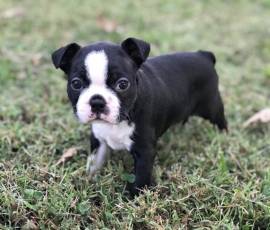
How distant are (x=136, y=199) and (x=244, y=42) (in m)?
3.69

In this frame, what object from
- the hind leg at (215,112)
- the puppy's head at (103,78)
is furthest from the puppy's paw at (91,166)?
the hind leg at (215,112)

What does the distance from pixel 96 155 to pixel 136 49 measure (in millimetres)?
965

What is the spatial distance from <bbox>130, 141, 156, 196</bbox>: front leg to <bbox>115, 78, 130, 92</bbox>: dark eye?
50cm

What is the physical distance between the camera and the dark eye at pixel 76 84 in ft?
9.85

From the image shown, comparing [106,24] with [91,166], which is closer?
[91,166]

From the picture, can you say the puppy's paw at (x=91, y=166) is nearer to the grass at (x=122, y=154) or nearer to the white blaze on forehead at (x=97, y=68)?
the grass at (x=122, y=154)

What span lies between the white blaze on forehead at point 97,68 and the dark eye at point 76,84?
0.09 meters

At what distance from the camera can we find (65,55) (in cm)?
314

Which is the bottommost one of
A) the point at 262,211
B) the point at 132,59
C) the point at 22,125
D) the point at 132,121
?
the point at 262,211

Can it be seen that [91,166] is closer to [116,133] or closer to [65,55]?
[116,133]

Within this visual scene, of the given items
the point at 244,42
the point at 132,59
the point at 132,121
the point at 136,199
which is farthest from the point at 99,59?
the point at 244,42

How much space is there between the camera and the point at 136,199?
3189 mm

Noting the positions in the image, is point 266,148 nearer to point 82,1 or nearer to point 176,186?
point 176,186

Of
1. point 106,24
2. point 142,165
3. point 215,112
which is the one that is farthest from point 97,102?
point 106,24
